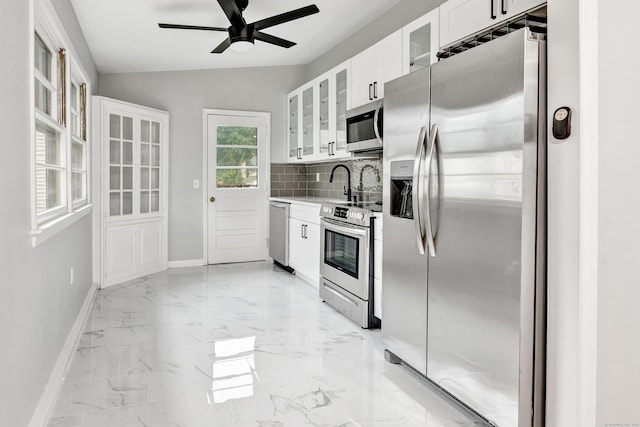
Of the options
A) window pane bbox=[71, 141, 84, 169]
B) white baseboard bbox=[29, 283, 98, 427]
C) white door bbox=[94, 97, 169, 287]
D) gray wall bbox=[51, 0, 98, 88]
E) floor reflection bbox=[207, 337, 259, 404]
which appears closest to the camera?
white baseboard bbox=[29, 283, 98, 427]

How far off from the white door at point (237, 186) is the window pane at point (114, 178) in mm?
1231

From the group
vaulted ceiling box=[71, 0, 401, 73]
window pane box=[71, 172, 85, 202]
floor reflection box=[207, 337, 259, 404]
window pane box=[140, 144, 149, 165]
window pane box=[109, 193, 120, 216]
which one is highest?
vaulted ceiling box=[71, 0, 401, 73]

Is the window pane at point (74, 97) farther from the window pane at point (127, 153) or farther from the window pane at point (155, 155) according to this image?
the window pane at point (155, 155)

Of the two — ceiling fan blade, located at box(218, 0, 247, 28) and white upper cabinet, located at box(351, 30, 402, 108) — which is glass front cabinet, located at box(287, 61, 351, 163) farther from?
ceiling fan blade, located at box(218, 0, 247, 28)

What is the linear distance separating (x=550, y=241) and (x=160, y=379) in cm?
209

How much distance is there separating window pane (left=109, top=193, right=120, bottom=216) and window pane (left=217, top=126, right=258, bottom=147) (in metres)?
1.57

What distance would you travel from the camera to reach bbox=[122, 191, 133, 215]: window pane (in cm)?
501

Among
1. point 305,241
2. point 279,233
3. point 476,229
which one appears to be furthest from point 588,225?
point 279,233

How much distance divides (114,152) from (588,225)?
4.66 metres

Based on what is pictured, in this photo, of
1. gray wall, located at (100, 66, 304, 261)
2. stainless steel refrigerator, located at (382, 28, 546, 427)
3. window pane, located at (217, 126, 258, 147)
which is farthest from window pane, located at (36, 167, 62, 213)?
window pane, located at (217, 126, 258, 147)

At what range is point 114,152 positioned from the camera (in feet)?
16.0

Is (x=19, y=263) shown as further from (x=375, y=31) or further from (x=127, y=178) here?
(x=375, y=31)

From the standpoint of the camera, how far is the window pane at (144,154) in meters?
5.26

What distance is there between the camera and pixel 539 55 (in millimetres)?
1750
